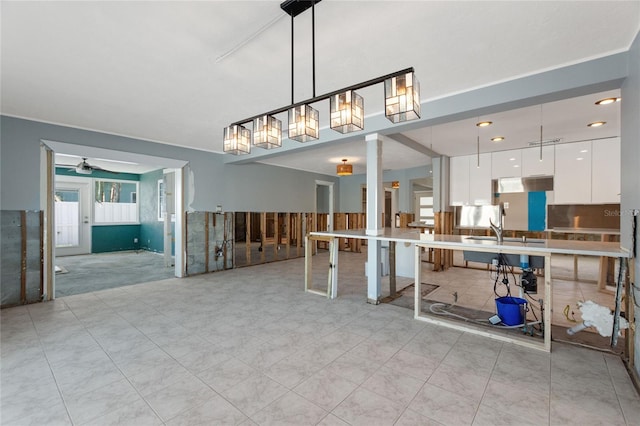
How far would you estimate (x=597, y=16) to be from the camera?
188 centimetres

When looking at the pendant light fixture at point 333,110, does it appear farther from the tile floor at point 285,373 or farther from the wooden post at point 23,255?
the wooden post at point 23,255

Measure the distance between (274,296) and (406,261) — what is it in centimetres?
265

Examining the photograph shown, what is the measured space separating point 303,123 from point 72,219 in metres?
9.40

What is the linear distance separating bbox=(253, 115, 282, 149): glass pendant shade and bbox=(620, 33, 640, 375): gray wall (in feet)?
8.84

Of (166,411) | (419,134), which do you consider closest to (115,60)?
(166,411)

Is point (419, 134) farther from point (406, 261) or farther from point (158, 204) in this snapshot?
point (158, 204)

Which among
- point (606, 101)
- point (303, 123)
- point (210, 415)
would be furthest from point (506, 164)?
point (210, 415)

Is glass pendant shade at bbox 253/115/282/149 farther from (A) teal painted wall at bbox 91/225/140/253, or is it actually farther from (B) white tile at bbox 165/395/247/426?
(A) teal painted wall at bbox 91/225/140/253

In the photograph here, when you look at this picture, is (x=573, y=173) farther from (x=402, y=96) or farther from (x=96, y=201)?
(x=96, y=201)

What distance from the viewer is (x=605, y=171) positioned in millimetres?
4711

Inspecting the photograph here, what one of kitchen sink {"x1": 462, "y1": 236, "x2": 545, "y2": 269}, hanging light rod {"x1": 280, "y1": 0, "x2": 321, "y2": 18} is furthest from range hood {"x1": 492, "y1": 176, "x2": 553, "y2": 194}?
hanging light rod {"x1": 280, "y1": 0, "x2": 321, "y2": 18}

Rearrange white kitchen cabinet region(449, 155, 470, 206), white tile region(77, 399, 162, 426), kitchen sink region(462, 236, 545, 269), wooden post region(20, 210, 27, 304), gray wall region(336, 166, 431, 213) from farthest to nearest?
gray wall region(336, 166, 431, 213)
white kitchen cabinet region(449, 155, 470, 206)
wooden post region(20, 210, 27, 304)
kitchen sink region(462, 236, 545, 269)
white tile region(77, 399, 162, 426)

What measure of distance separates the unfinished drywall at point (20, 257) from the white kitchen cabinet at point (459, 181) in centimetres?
723

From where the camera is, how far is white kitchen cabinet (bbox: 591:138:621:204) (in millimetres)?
4625
